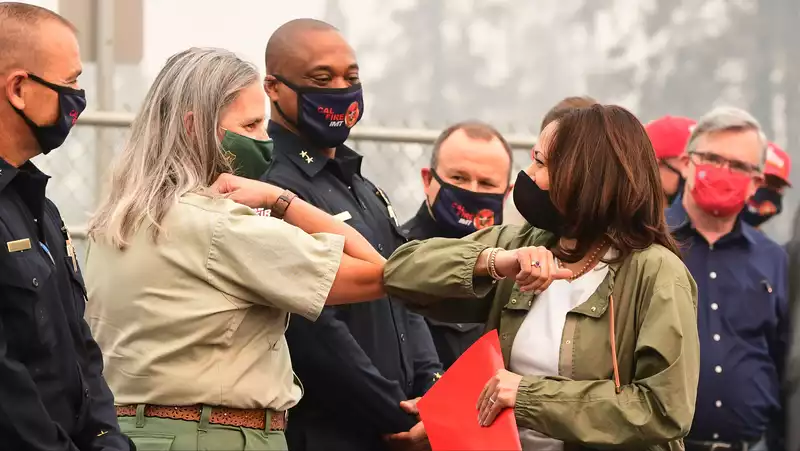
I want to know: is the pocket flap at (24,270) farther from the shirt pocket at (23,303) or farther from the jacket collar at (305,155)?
the jacket collar at (305,155)

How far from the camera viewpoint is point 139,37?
249 inches

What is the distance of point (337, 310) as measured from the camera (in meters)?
4.56

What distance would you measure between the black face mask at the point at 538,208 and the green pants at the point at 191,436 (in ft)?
3.01

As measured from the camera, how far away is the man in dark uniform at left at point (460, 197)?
18.0 ft

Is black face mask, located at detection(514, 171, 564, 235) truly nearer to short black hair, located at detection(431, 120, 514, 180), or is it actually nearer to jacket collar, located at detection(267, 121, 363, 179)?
jacket collar, located at detection(267, 121, 363, 179)

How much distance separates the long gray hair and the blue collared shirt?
263cm

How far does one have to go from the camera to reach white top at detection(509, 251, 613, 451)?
3.67 metres

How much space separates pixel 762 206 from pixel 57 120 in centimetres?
436

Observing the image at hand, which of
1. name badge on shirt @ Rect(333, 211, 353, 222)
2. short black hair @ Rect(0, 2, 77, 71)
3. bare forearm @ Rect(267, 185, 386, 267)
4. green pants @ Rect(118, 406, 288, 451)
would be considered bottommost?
green pants @ Rect(118, 406, 288, 451)

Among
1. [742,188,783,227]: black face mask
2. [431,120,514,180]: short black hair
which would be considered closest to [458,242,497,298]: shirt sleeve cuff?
[431,120,514,180]: short black hair

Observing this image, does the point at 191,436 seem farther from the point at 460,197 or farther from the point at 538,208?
the point at 460,197

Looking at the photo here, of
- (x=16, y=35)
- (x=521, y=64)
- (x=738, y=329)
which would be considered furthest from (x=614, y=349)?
(x=521, y=64)

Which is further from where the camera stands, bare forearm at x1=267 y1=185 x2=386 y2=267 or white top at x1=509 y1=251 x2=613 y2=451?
bare forearm at x1=267 y1=185 x2=386 y2=267

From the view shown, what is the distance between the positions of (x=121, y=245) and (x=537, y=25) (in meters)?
4.48
